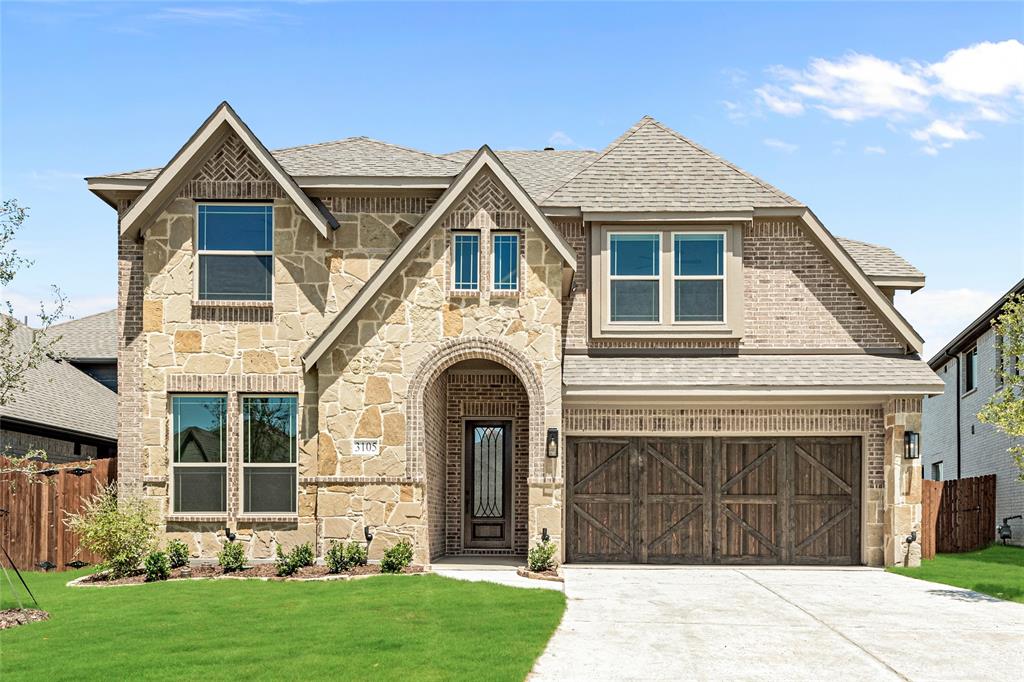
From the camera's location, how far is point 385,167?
63.6 feet

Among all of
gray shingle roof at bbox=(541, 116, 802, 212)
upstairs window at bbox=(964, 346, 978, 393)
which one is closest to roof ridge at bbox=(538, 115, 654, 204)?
gray shingle roof at bbox=(541, 116, 802, 212)

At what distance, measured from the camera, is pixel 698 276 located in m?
19.3

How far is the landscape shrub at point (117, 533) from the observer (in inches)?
655

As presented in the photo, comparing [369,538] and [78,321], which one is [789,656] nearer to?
[369,538]

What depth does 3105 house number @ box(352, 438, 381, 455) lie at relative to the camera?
17.6 m

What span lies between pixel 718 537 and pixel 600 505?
2213 mm

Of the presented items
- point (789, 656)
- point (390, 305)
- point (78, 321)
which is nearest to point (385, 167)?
point (390, 305)

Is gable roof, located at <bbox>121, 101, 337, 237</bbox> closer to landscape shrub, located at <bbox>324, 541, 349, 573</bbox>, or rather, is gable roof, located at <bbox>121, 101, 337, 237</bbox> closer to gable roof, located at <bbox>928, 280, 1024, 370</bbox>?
landscape shrub, located at <bbox>324, 541, 349, 573</bbox>

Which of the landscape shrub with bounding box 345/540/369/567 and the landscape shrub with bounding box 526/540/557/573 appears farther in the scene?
the landscape shrub with bounding box 345/540/369/567

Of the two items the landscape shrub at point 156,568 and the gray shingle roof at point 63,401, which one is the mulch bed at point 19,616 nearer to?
the landscape shrub at point 156,568

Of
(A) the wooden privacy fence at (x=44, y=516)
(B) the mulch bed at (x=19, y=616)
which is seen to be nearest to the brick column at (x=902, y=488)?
(B) the mulch bed at (x=19, y=616)

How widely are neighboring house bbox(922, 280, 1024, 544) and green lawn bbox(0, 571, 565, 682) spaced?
1485 cm

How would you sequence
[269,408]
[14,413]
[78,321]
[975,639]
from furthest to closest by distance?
[78,321]
[14,413]
[269,408]
[975,639]

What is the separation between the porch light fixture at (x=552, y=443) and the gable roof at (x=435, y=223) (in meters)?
2.73
